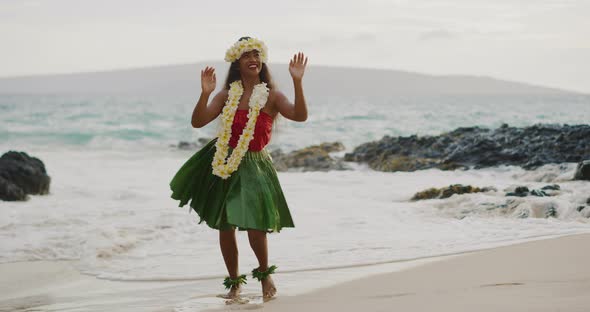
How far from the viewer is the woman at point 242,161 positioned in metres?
4.80

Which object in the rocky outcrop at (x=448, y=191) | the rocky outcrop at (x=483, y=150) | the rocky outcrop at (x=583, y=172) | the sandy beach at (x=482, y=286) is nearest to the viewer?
the sandy beach at (x=482, y=286)

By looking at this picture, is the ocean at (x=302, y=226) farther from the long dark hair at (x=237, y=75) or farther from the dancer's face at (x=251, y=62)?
the dancer's face at (x=251, y=62)

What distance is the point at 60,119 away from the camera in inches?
1877

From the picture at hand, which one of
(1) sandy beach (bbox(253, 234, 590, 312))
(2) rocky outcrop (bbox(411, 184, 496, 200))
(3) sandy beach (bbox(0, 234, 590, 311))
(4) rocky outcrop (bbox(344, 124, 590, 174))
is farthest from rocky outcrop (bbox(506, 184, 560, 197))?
(4) rocky outcrop (bbox(344, 124, 590, 174))

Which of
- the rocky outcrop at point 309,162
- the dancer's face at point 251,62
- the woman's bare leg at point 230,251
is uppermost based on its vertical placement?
the dancer's face at point 251,62

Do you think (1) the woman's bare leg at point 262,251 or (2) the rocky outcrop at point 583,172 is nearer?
(1) the woman's bare leg at point 262,251

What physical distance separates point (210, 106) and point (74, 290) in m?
1.87

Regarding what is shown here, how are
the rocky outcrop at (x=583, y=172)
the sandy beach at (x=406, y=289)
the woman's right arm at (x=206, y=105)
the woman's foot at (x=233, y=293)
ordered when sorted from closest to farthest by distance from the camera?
1. the sandy beach at (x=406, y=289)
2. the woman's right arm at (x=206, y=105)
3. the woman's foot at (x=233, y=293)
4. the rocky outcrop at (x=583, y=172)

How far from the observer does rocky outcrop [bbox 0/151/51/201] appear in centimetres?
1132

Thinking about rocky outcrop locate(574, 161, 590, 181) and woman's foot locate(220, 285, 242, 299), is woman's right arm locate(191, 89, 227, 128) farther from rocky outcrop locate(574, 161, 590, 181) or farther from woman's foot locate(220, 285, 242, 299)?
rocky outcrop locate(574, 161, 590, 181)

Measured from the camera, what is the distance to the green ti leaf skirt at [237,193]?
4750 millimetres

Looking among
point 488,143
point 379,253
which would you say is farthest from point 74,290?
point 488,143

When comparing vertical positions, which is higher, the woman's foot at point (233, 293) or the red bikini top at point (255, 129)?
the red bikini top at point (255, 129)

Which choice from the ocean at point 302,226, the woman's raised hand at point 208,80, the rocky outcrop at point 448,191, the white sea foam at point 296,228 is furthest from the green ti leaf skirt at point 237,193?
the rocky outcrop at point 448,191
